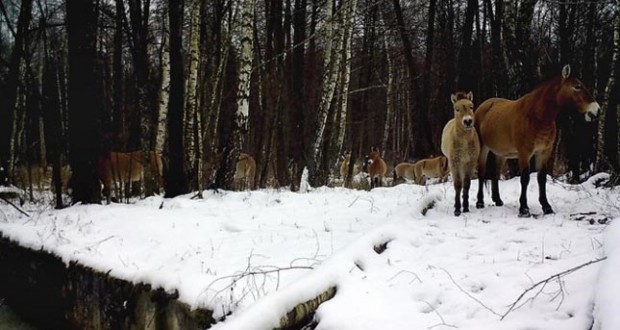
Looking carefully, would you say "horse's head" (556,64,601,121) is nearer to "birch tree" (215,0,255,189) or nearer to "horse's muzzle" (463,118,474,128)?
"horse's muzzle" (463,118,474,128)

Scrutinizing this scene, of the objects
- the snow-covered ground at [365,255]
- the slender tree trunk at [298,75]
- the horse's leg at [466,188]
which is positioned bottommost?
the snow-covered ground at [365,255]

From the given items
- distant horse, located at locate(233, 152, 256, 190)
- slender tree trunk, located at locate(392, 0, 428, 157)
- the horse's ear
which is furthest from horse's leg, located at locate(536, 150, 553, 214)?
distant horse, located at locate(233, 152, 256, 190)

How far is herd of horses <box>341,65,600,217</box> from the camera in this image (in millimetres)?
6223

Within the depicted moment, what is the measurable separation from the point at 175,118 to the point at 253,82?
1053 cm

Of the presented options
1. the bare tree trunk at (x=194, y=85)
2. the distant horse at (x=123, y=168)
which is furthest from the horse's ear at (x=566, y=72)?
the distant horse at (x=123, y=168)

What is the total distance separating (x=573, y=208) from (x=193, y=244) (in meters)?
4.68

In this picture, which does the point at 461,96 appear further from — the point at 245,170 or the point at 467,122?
the point at 245,170

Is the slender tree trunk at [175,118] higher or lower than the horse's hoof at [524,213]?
higher

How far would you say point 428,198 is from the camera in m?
7.39

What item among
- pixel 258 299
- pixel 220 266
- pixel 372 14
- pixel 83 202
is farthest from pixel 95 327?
pixel 372 14

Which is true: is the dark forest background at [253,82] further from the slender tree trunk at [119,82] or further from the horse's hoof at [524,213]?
the horse's hoof at [524,213]

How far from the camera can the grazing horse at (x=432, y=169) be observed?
635 inches

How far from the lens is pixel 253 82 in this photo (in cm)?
2055

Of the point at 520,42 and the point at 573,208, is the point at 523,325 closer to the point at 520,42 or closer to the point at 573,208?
the point at 573,208
